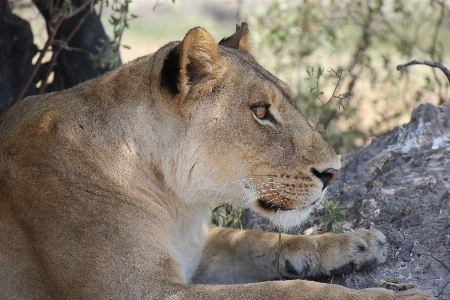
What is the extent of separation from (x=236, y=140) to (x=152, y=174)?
0.51 meters

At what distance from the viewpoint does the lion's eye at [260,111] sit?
362 centimetres

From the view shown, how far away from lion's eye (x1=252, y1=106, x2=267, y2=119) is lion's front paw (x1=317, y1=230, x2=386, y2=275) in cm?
91

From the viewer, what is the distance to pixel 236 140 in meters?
3.55

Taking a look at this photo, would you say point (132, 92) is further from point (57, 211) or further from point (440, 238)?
point (440, 238)

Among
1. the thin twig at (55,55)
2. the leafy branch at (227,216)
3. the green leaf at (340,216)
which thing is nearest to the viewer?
the green leaf at (340,216)

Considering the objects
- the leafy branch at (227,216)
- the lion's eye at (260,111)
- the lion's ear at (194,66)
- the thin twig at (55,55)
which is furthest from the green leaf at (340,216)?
the thin twig at (55,55)

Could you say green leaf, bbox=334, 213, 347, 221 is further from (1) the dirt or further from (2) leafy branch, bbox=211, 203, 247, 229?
(2) leafy branch, bbox=211, 203, 247, 229

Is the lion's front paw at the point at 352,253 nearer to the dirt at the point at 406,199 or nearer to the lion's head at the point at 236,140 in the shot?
the dirt at the point at 406,199

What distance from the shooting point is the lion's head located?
354cm

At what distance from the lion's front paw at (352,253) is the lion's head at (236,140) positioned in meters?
0.38

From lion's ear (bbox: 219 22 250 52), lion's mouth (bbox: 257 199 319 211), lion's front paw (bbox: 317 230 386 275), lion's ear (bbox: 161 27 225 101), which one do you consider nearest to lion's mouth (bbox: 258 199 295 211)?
lion's mouth (bbox: 257 199 319 211)

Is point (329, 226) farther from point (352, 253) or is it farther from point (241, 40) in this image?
point (241, 40)

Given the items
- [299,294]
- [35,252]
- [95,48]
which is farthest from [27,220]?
[95,48]

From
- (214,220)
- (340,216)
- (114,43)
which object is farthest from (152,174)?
(114,43)
